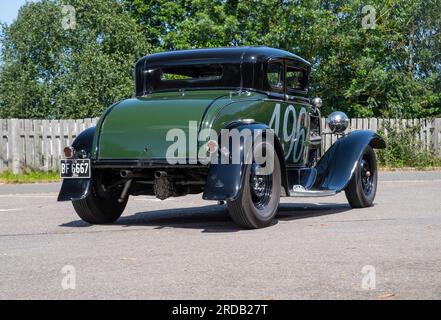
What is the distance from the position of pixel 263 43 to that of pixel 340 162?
16.8 metres

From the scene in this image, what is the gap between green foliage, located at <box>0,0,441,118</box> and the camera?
1090 inches

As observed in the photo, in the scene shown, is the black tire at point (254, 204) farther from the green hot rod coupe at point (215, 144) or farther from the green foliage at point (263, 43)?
the green foliage at point (263, 43)

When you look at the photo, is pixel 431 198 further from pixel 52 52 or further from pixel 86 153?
pixel 52 52

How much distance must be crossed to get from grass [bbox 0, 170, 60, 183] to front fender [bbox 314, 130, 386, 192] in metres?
10.5

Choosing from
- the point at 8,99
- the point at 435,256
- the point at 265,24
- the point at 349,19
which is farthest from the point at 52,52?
the point at 435,256

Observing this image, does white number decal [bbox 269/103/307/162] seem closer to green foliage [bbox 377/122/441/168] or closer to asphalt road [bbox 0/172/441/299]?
asphalt road [bbox 0/172/441/299]

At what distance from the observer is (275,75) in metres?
10.2

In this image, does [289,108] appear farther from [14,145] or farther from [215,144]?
[14,145]

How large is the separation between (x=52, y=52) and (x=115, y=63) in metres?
3.29

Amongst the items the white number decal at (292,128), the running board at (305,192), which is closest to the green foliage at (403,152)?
the white number decal at (292,128)

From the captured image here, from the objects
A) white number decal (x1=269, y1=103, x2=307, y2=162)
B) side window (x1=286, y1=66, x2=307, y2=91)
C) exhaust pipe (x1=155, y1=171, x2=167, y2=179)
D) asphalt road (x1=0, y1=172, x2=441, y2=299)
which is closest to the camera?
asphalt road (x1=0, y1=172, x2=441, y2=299)

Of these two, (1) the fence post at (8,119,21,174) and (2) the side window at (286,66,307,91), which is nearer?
(2) the side window at (286,66,307,91)

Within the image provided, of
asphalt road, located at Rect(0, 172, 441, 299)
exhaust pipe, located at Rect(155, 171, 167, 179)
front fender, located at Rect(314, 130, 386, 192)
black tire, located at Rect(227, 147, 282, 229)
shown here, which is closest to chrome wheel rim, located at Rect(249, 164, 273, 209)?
black tire, located at Rect(227, 147, 282, 229)

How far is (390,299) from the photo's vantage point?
199 inches
